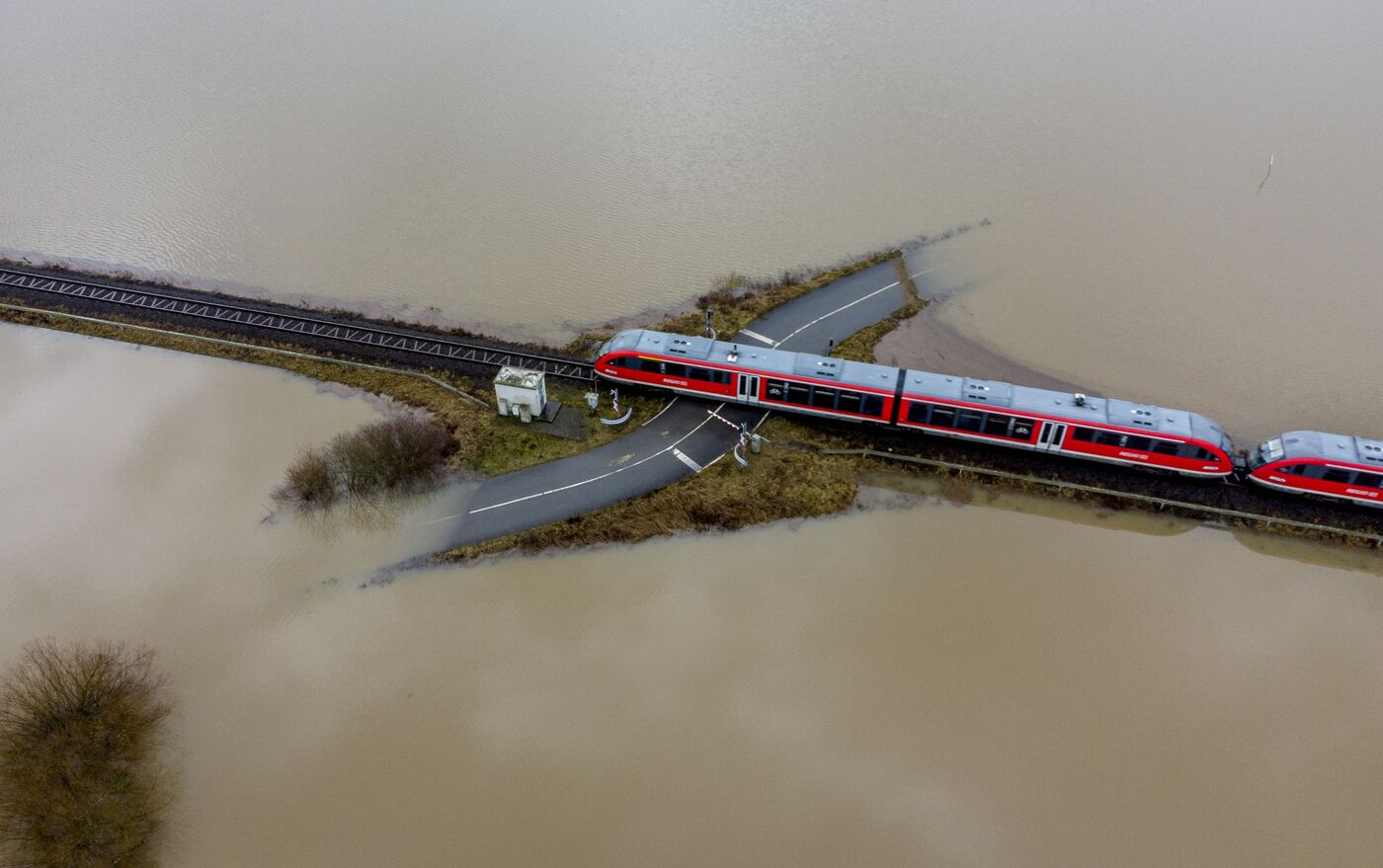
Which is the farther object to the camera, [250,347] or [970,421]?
[250,347]

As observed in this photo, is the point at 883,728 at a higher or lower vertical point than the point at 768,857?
higher

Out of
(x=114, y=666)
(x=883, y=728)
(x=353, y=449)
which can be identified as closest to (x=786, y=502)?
(x=883, y=728)

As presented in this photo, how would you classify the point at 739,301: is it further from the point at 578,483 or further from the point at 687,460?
the point at 578,483

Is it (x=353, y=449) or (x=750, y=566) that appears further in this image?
(x=353, y=449)

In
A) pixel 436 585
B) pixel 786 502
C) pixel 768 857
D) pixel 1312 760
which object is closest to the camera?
pixel 768 857

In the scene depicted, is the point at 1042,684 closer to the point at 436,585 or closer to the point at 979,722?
the point at 979,722

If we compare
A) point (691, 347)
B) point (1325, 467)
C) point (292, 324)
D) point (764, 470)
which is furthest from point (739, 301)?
point (1325, 467)

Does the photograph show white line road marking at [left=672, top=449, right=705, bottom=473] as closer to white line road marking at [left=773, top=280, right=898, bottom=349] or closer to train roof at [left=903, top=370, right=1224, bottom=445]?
→ white line road marking at [left=773, top=280, right=898, bottom=349]

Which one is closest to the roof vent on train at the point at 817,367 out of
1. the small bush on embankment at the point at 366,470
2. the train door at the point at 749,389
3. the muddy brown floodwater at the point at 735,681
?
the train door at the point at 749,389
